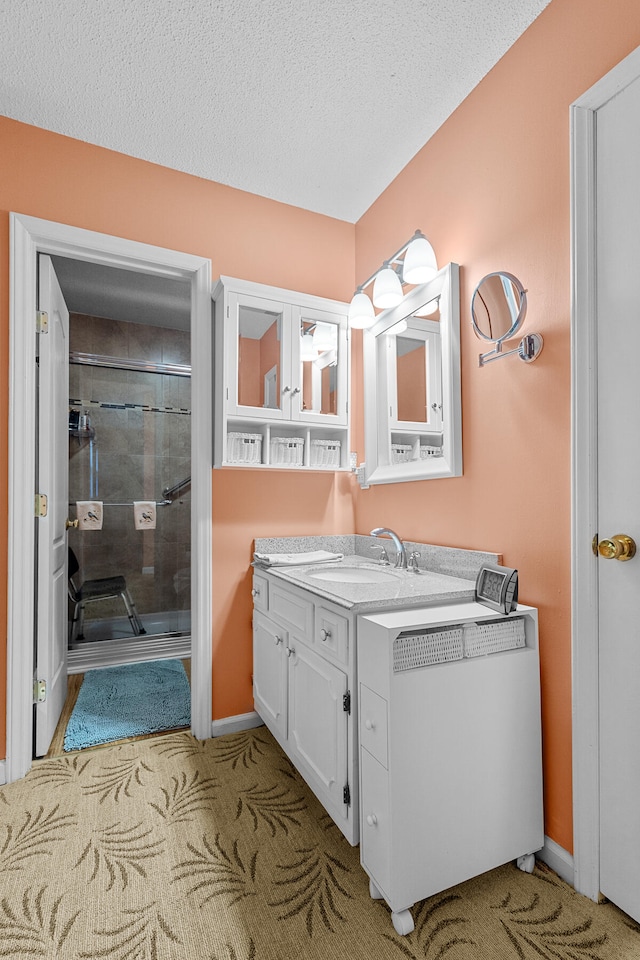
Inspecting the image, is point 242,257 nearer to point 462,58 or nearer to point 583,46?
point 462,58

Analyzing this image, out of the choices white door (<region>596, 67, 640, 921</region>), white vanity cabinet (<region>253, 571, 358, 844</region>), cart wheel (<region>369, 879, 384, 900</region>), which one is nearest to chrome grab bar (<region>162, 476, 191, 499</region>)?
white vanity cabinet (<region>253, 571, 358, 844</region>)

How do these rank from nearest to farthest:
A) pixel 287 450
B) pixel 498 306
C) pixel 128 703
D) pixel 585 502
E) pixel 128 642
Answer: pixel 585 502 → pixel 498 306 → pixel 287 450 → pixel 128 703 → pixel 128 642

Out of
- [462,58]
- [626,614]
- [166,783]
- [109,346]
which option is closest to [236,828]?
[166,783]

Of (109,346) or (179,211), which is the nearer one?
(179,211)

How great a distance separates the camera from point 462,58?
5.63 ft

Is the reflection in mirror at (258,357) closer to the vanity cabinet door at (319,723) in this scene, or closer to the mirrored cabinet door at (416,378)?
the mirrored cabinet door at (416,378)

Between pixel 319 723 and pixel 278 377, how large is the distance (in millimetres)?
1435

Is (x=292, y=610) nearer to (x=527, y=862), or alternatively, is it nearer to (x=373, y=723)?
(x=373, y=723)

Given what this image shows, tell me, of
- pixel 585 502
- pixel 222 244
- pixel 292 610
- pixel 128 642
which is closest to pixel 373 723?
pixel 292 610

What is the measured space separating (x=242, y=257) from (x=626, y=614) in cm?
217

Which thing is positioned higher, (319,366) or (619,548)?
(319,366)

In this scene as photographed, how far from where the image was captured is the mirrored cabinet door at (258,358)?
219cm

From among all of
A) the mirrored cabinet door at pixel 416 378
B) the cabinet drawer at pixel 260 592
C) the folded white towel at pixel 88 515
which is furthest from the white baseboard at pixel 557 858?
the folded white towel at pixel 88 515

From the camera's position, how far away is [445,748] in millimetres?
1320
